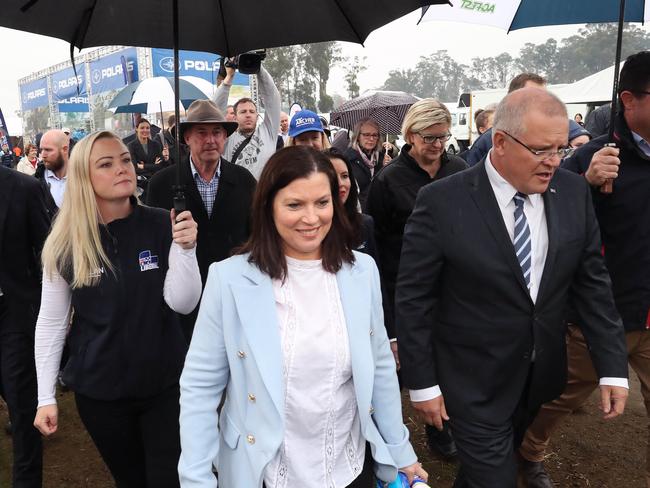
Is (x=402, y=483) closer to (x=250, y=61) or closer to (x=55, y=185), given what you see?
(x=250, y=61)

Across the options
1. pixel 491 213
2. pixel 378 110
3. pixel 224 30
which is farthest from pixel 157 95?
pixel 491 213

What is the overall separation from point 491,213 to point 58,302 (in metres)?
1.90

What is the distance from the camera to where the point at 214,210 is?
3.59 m

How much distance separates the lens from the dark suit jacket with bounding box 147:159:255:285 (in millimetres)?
3512

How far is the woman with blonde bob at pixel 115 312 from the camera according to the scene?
2336mm

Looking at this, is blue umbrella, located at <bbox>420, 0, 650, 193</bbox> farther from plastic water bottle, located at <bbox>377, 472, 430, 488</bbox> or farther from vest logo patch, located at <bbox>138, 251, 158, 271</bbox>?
plastic water bottle, located at <bbox>377, 472, 430, 488</bbox>

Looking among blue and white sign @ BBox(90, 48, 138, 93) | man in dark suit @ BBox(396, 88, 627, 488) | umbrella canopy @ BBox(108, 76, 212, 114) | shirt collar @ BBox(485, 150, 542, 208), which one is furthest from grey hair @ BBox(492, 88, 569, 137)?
blue and white sign @ BBox(90, 48, 138, 93)

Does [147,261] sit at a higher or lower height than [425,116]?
lower

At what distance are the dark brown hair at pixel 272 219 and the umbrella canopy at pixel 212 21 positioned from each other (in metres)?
1.21

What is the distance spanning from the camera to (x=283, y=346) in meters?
1.80

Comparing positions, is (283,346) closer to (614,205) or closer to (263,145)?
(614,205)

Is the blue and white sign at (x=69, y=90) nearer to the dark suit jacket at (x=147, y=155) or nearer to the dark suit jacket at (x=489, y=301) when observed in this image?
the dark suit jacket at (x=147, y=155)

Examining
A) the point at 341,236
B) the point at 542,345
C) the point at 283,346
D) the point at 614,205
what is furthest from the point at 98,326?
the point at 614,205

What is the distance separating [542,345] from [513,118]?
0.96 m
